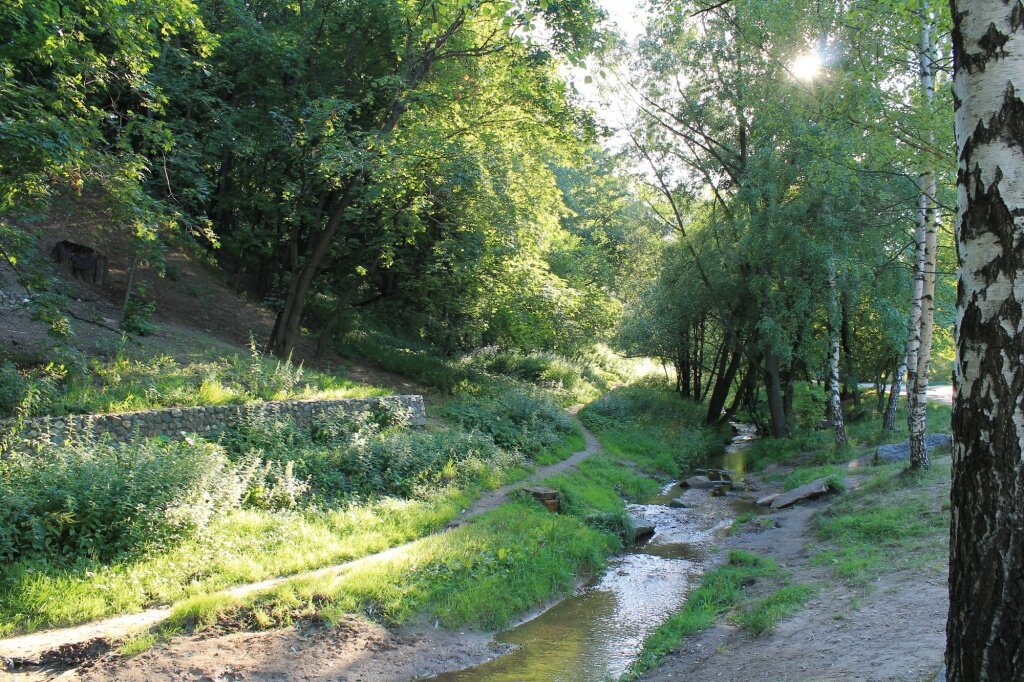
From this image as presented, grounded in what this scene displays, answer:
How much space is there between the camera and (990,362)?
11.8 ft

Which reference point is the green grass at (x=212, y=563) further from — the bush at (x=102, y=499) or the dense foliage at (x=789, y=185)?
the dense foliage at (x=789, y=185)

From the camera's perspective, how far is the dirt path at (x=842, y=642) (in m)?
6.05

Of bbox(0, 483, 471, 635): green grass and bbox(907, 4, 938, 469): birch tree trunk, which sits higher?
bbox(907, 4, 938, 469): birch tree trunk

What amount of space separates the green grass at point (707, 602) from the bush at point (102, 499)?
6.03m

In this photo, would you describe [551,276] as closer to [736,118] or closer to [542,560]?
[736,118]

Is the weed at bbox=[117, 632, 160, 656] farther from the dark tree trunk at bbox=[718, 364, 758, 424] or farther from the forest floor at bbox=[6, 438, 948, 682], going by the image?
the dark tree trunk at bbox=[718, 364, 758, 424]

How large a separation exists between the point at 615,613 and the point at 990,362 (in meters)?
7.49

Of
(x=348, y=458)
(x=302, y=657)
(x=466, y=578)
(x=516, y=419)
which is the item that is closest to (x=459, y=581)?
(x=466, y=578)

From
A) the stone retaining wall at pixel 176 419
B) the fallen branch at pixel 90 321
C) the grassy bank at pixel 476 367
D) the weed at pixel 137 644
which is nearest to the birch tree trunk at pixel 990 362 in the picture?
the weed at pixel 137 644

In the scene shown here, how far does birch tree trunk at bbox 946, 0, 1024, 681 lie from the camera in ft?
11.5

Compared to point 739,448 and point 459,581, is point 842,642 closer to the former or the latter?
point 459,581

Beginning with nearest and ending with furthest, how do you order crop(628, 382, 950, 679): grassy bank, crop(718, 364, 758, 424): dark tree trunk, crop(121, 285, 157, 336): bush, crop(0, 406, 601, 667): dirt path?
crop(0, 406, 601, 667): dirt path → crop(628, 382, 950, 679): grassy bank → crop(121, 285, 157, 336): bush → crop(718, 364, 758, 424): dark tree trunk

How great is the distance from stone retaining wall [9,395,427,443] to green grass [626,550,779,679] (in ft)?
26.5

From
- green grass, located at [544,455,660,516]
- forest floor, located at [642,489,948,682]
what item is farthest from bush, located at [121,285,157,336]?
forest floor, located at [642,489,948,682]
